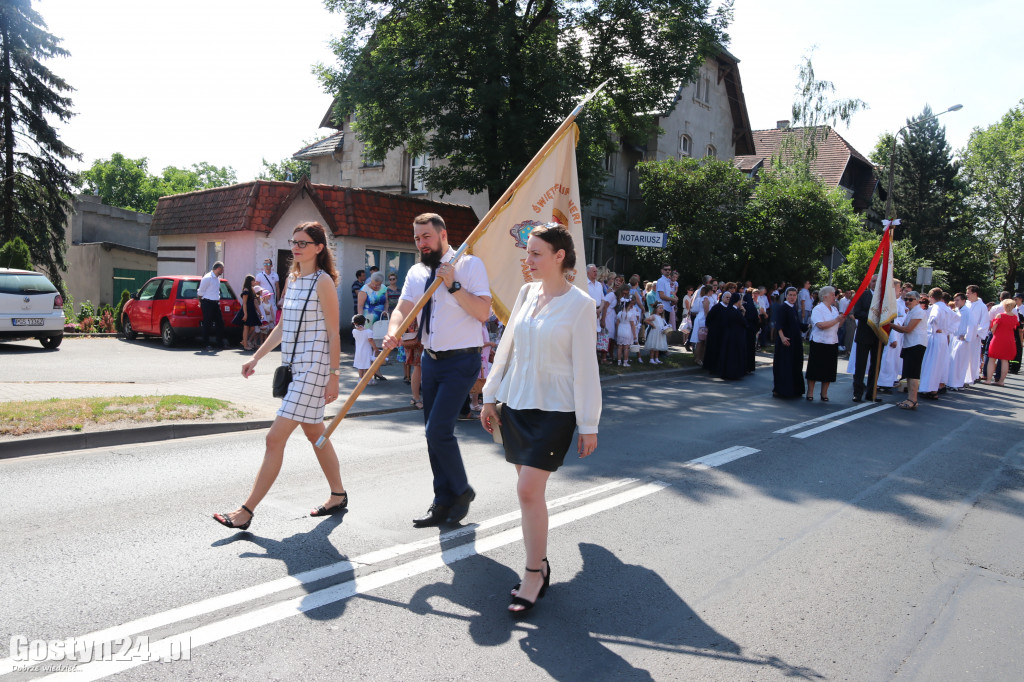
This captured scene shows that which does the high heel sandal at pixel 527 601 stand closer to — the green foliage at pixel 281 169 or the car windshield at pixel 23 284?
the car windshield at pixel 23 284

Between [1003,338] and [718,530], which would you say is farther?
[1003,338]

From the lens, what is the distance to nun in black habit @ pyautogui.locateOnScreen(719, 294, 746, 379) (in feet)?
50.7

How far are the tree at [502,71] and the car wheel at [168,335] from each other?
21.9 feet

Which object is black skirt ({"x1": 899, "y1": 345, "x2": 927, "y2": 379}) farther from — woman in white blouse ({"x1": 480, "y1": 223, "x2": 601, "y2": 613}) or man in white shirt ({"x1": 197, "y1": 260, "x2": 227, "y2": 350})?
man in white shirt ({"x1": 197, "y1": 260, "x2": 227, "y2": 350})

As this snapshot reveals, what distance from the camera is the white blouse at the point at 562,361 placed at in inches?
148

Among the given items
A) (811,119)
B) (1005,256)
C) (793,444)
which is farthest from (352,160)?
(1005,256)

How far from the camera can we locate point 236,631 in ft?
11.3

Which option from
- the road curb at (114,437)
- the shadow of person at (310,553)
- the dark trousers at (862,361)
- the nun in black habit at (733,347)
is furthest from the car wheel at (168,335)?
the dark trousers at (862,361)

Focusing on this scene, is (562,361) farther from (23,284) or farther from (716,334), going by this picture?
(23,284)

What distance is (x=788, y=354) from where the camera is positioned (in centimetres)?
1270

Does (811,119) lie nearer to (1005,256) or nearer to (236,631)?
(1005,256)

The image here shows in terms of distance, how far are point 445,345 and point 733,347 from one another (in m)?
11.7

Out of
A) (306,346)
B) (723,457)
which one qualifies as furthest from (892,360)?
(306,346)

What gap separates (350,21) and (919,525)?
56.2ft
